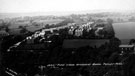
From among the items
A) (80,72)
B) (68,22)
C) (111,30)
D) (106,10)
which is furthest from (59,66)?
(106,10)

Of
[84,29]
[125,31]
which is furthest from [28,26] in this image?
[125,31]

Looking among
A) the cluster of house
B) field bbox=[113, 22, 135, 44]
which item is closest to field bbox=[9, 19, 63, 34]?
the cluster of house

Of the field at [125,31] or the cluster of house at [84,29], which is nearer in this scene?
the field at [125,31]

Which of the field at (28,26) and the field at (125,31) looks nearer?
the field at (125,31)

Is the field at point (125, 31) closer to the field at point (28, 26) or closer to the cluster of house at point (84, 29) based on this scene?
the cluster of house at point (84, 29)

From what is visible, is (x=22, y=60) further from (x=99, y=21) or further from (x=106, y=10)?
(x=106, y=10)

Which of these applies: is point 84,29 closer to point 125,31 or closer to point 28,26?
point 125,31

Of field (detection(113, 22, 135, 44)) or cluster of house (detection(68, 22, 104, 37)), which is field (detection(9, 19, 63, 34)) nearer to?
cluster of house (detection(68, 22, 104, 37))

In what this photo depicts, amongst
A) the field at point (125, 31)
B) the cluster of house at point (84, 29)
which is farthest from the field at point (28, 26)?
the field at point (125, 31)
